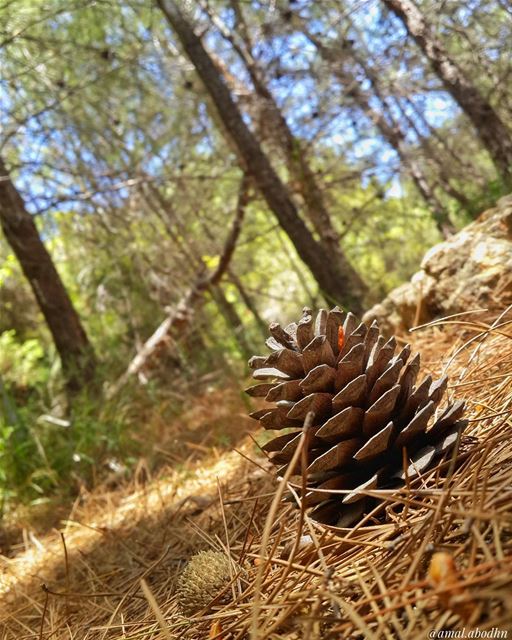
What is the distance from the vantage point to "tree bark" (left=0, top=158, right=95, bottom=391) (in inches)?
189

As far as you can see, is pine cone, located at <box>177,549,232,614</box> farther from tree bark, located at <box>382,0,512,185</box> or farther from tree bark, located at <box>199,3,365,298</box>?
tree bark, located at <box>382,0,512,185</box>

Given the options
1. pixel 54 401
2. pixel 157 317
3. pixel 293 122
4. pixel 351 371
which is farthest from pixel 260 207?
pixel 351 371

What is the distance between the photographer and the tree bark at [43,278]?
4789 millimetres

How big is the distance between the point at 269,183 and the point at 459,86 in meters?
2.41

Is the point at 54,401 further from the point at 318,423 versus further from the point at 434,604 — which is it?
the point at 434,604

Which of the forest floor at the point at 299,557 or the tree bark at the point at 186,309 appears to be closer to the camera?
the forest floor at the point at 299,557

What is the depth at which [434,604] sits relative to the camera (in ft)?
2.43

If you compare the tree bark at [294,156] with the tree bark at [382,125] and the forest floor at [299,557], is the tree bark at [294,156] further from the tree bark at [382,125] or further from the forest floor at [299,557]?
the forest floor at [299,557]

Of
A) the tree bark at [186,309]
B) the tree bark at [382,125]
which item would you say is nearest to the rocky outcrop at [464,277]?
the tree bark at [186,309]

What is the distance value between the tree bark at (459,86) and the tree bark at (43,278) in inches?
163

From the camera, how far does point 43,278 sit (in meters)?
Answer: 4.99

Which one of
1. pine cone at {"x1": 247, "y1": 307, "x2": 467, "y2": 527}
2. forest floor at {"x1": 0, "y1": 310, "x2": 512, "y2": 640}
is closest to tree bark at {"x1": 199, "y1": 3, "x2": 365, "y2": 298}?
forest floor at {"x1": 0, "y1": 310, "x2": 512, "y2": 640}

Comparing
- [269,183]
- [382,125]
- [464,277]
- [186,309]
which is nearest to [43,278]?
[186,309]

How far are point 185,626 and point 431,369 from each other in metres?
1.29
